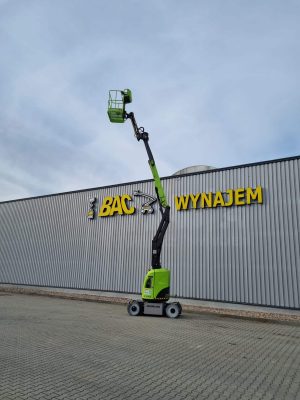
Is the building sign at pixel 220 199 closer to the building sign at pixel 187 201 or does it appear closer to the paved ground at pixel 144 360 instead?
the building sign at pixel 187 201

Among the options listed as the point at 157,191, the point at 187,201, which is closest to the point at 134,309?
the point at 157,191

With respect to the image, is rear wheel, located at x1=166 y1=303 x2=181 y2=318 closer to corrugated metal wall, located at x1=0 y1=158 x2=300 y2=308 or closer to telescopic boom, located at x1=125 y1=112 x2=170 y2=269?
telescopic boom, located at x1=125 y1=112 x2=170 y2=269

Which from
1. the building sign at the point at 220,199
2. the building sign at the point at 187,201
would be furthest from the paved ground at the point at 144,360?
the building sign at the point at 187,201

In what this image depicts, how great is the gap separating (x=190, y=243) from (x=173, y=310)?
18.0 feet

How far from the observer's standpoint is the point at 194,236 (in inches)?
754

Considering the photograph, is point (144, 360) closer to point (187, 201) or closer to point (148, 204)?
point (187, 201)

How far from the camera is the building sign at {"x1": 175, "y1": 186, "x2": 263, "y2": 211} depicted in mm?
17469

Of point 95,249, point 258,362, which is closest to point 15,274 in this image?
point 95,249

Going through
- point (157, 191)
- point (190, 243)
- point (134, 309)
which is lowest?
point (134, 309)

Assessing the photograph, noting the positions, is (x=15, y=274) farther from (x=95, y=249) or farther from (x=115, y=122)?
(x=115, y=122)

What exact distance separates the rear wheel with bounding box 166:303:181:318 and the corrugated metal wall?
13.3 feet

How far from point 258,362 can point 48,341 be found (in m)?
5.39

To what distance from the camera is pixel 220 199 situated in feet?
60.7

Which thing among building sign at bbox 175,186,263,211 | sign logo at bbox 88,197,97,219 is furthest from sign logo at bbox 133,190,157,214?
sign logo at bbox 88,197,97,219
